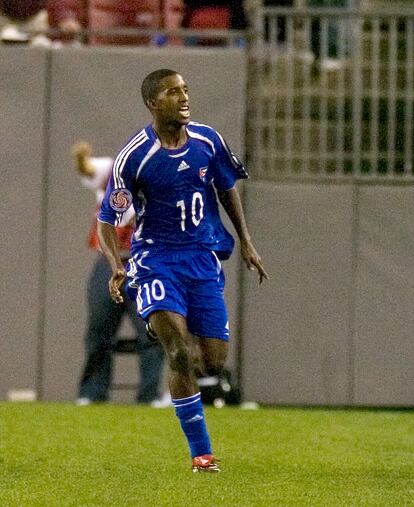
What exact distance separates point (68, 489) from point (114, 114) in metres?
7.27

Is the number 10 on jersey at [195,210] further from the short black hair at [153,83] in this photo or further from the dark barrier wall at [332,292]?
the dark barrier wall at [332,292]

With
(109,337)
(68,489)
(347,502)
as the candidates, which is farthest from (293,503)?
(109,337)

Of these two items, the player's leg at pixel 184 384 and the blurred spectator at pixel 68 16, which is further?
the blurred spectator at pixel 68 16

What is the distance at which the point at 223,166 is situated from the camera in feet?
27.5

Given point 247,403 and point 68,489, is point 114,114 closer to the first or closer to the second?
point 247,403

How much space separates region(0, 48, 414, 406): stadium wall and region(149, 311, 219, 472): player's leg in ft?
20.5

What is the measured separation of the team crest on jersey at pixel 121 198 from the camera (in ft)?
26.4

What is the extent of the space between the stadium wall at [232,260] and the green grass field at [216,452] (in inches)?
65.8

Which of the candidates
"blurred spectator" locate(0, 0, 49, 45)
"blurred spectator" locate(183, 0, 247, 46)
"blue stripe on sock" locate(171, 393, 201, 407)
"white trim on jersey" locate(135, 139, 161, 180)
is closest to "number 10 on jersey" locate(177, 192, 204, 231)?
"white trim on jersey" locate(135, 139, 161, 180)

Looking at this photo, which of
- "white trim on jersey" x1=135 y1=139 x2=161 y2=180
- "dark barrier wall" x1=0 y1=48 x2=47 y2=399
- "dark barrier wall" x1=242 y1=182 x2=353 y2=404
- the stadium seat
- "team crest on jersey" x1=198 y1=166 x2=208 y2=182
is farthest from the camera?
the stadium seat

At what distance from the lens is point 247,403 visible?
14.1 m

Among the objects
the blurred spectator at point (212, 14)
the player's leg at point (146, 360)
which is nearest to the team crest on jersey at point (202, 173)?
the player's leg at point (146, 360)

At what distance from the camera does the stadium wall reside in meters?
14.1

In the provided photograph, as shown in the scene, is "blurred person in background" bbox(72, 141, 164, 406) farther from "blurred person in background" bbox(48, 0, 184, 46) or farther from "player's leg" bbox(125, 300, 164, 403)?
"blurred person in background" bbox(48, 0, 184, 46)
